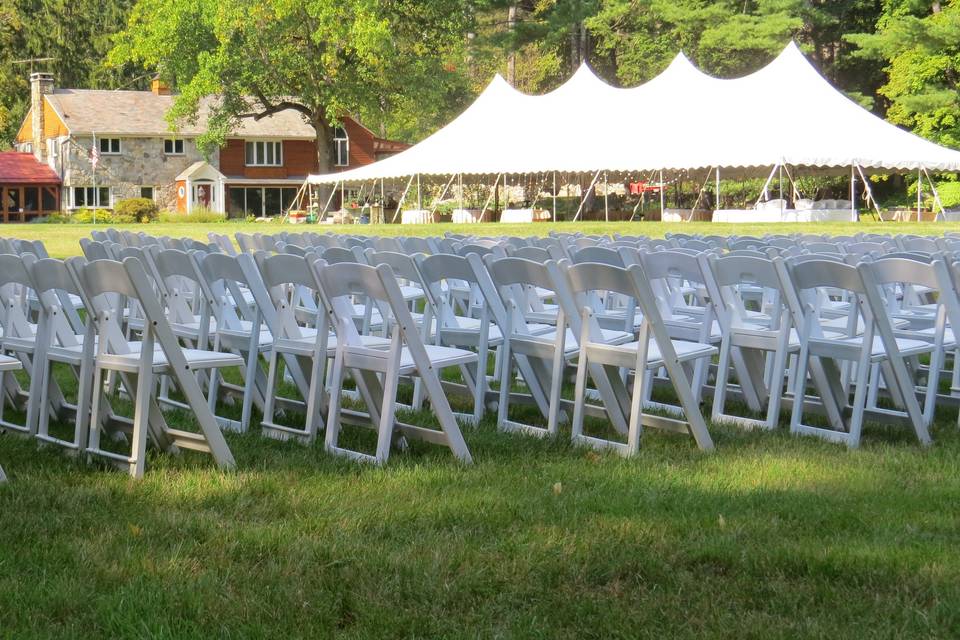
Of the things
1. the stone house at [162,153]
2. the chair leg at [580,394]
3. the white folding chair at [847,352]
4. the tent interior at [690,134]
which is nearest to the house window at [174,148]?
the stone house at [162,153]

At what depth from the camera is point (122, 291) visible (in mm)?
4617

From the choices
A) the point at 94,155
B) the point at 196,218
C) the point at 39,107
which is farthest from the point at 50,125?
the point at 196,218

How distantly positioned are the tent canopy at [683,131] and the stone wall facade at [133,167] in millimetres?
23285

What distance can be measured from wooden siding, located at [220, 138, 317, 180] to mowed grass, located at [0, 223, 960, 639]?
162ft

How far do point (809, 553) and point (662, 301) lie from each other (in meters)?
3.05

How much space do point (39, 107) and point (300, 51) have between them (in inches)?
743

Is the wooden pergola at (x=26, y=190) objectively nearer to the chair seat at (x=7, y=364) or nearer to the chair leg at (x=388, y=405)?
the chair seat at (x=7, y=364)

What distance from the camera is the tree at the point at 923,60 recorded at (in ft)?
110

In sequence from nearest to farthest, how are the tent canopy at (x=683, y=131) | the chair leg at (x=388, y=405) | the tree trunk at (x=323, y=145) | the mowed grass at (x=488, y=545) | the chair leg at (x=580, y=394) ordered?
the mowed grass at (x=488, y=545) → the chair leg at (x=388, y=405) → the chair leg at (x=580, y=394) → the tent canopy at (x=683, y=131) → the tree trunk at (x=323, y=145)

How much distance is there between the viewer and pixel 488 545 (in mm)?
3775

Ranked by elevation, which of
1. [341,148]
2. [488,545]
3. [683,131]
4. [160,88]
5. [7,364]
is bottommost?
[488,545]

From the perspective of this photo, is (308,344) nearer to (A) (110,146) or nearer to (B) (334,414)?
(B) (334,414)

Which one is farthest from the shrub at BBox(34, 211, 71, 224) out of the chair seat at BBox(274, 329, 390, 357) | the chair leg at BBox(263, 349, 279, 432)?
the chair seat at BBox(274, 329, 390, 357)

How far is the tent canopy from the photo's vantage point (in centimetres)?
2702
